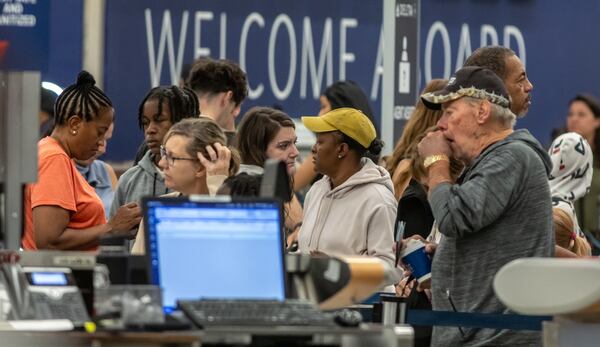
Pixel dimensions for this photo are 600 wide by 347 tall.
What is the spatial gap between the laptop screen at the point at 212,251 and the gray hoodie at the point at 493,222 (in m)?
1.19

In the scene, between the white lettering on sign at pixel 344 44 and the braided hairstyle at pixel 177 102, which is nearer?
the braided hairstyle at pixel 177 102

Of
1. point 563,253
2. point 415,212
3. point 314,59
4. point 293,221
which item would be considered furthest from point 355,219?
point 314,59

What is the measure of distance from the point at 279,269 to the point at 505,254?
51.7 inches

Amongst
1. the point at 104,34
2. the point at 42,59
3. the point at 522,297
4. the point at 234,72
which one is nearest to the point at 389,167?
the point at 234,72

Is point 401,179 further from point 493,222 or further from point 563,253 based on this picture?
point 493,222

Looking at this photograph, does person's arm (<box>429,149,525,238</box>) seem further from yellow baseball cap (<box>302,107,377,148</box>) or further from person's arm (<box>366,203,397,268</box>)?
yellow baseball cap (<box>302,107,377,148</box>)

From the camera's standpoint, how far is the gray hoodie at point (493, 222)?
213 inches

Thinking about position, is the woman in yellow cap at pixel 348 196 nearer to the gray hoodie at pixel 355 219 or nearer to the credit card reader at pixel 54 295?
the gray hoodie at pixel 355 219

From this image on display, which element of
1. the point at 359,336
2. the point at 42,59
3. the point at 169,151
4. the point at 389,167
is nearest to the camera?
the point at 359,336

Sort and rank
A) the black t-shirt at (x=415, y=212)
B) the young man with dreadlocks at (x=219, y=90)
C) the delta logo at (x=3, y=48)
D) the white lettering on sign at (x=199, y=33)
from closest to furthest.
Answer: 1. the delta logo at (x=3, y=48)
2. the black t-shirt at (x=415, y=212)
3. the young man with dreadlocks at (x=219, y=90)
4. the white lettering on sign at (x=199, y=33)

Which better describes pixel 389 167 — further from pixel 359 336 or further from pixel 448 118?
pixel 359 336

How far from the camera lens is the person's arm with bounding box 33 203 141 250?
20.8 ft

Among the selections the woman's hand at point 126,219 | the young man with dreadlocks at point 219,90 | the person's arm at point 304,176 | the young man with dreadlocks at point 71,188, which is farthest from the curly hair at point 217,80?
the woman's hand at point 126,219

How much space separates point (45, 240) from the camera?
20.8 feet
